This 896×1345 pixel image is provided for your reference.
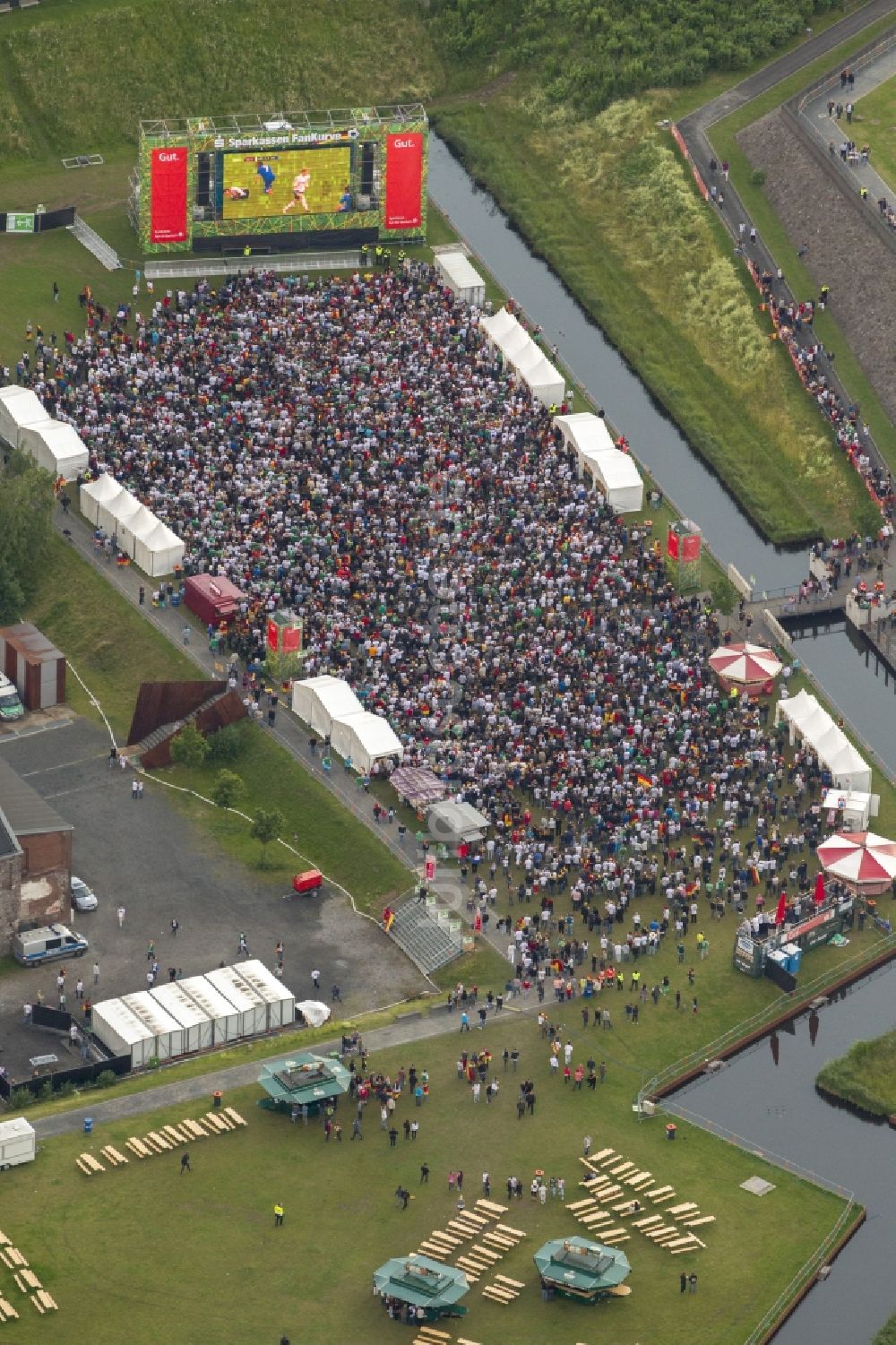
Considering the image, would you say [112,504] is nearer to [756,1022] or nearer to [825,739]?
[825,739]

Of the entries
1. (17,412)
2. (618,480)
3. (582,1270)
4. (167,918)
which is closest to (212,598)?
(17,412)

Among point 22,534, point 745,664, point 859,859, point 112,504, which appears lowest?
point 859,859

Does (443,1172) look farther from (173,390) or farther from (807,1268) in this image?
(173,390)

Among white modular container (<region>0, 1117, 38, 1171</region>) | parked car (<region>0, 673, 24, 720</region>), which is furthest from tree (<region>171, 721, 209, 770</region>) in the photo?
white modular container (<region>0, 1117, 38, 1171</region>)

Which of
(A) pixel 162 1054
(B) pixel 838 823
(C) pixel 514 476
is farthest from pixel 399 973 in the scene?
(C) pixel 514 476

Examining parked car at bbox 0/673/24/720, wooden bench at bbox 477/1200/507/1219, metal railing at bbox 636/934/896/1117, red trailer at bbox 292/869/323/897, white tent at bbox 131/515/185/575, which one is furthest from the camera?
white tent at bbox 131/515/185/575

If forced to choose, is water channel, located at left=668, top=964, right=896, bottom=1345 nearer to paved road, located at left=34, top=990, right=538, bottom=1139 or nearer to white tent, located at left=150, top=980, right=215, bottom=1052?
paved road, located at left=34, top=990, right=538, bottom=1139
